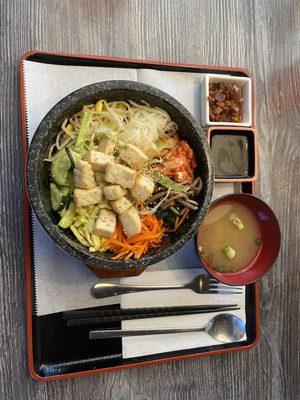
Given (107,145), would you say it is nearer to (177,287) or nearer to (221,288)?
(177,287)

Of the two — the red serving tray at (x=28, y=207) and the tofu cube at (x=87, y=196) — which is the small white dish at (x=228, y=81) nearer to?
the red serving tray at (x=28, y=207)

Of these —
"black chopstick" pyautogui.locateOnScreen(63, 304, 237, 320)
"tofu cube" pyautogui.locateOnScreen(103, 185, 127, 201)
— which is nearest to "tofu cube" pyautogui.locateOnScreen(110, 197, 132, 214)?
"tofu cube" pyautogui.locateOnScreen(103, 185, 127, 201)

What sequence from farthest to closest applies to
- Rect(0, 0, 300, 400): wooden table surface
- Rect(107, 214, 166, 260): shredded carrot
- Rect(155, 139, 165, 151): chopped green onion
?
Rect(0, 0, 300, 400): wooden table surface, Rect(155, 139, 165, 151): chopped green onion, Rect(107, 214, 166, 260): shredded carrot

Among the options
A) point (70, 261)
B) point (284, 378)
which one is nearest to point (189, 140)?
point (70, 261)

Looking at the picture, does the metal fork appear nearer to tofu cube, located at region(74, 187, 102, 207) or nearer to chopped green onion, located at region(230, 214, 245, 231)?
chopped green onion, located at region(230, 214, 245, 231)


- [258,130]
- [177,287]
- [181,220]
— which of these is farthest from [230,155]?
[177,287]

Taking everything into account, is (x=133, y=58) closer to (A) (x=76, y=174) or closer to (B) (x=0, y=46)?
(B) (x=0, y=46)
